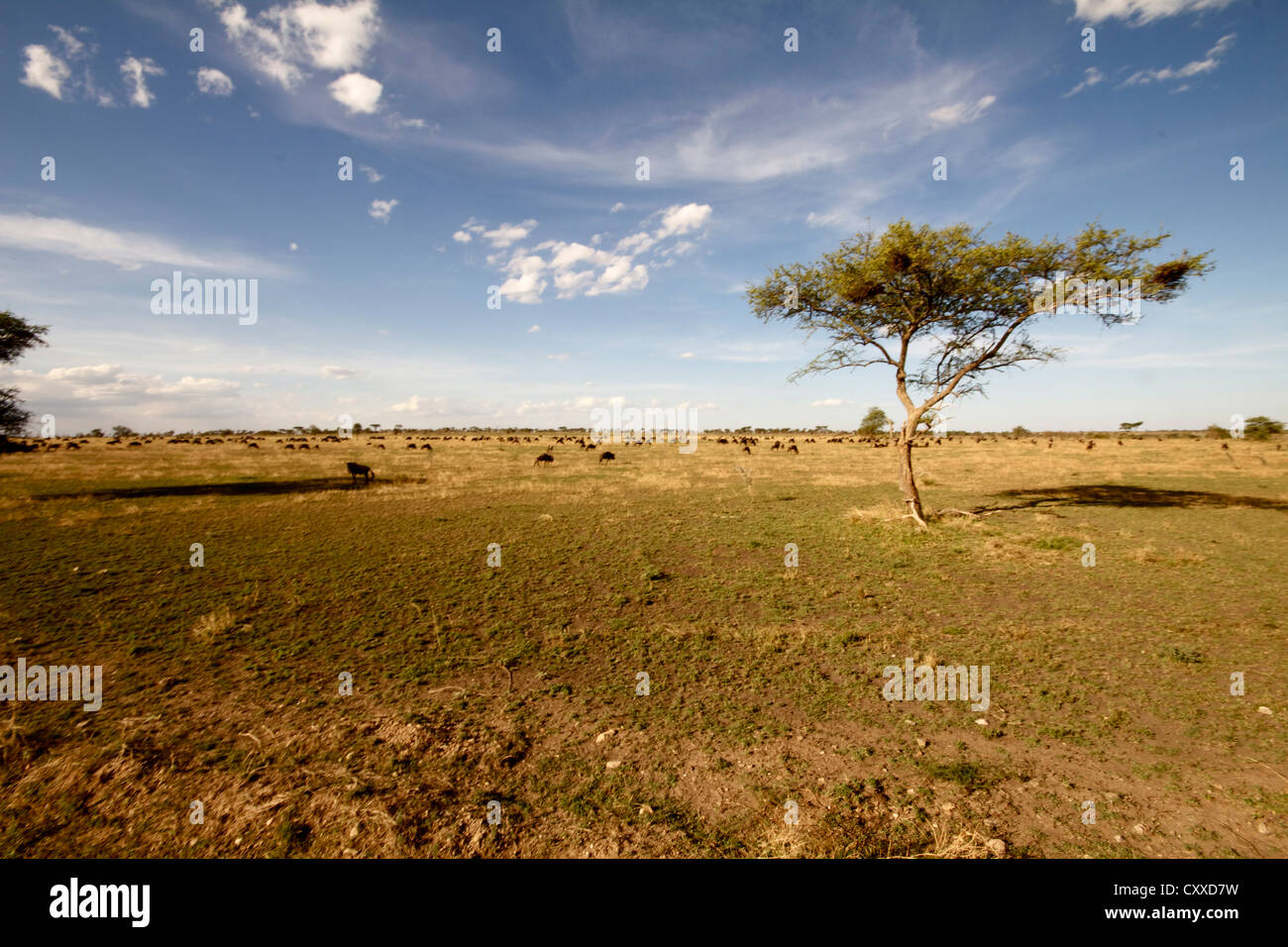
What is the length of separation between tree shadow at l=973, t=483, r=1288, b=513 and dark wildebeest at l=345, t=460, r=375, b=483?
31562 millimetres

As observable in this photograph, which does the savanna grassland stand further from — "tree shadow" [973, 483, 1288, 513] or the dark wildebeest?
the dark wildebeest

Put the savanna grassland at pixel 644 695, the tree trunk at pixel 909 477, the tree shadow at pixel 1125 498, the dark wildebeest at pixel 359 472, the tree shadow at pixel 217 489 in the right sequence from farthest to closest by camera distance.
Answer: the dark wildebeest at pixel 359 472 → the tree shadow at pixel 217 489 → the tree shadow at pixel 1125 498 → the tree trunk at pixel 909 477 → the savanna grassland at pixel 644 695

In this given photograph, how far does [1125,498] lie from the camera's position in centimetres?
2092

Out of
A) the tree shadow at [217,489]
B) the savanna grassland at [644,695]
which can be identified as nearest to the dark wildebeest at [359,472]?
the tree shadow at [217,489]

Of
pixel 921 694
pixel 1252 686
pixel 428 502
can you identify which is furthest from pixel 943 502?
pixel 428 502

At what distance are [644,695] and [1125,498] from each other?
2620cm

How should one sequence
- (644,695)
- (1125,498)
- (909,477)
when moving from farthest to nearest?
(1125,498)
(909,477)
(644,695)

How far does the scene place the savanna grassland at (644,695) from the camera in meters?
3.96

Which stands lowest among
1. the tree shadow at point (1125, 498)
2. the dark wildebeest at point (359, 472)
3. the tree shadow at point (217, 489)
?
the tree shadow at point (1125, 498)

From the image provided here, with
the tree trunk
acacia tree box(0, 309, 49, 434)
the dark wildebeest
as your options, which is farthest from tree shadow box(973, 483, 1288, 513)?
acacia tree box(0, 309, 49, 434)

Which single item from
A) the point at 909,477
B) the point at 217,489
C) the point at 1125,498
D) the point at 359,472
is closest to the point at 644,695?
the point at 909,477

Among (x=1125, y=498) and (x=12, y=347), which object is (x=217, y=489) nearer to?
(x=12, y=347)

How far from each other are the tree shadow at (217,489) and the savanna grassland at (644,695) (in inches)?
301

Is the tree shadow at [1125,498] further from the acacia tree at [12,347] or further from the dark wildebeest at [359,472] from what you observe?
the acacia tree at [12,347]
